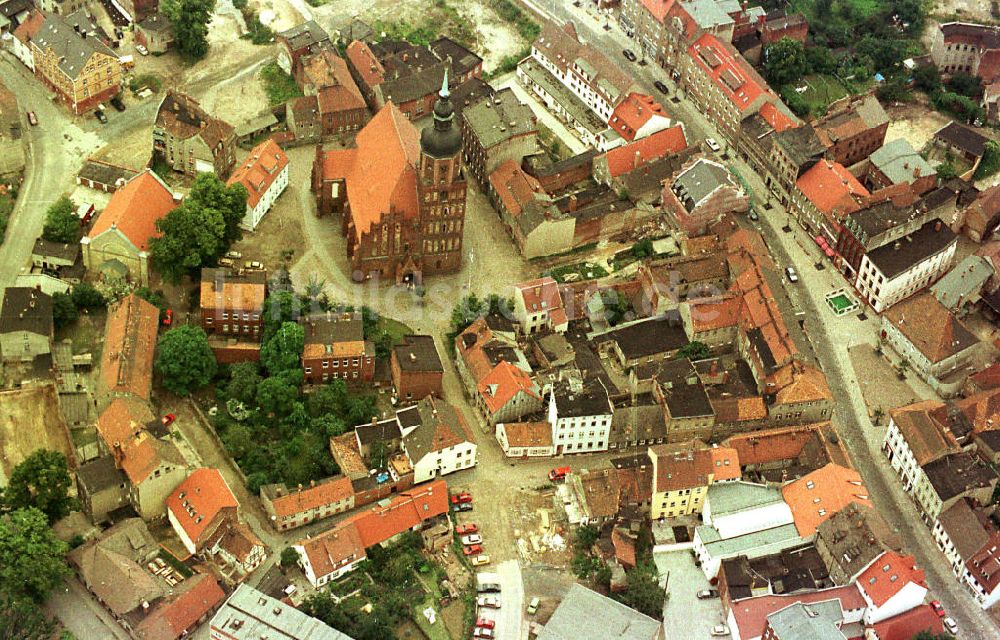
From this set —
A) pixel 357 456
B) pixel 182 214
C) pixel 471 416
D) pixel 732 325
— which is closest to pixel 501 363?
pixel 471 416

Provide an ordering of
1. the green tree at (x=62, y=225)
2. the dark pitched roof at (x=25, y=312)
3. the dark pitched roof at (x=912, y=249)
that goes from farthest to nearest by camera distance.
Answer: the dark pitched roof at (x=912, y=249)
the green tree at (x=62, y=225)
the dark pitched roof at (x=25, y=312)

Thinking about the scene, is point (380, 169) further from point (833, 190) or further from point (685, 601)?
point (685, 601)

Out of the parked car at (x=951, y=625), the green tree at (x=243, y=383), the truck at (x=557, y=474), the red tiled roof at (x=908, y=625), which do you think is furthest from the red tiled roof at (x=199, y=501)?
the parked car at (x=951, y=625)

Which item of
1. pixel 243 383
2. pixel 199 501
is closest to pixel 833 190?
pixel 243 383

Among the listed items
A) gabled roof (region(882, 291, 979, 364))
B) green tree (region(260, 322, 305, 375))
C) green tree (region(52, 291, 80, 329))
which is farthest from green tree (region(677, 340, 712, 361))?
green tree (region(52, 291, 80, 329))

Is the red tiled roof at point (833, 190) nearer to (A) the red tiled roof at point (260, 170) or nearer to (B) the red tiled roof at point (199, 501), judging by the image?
(A) the red tiled roof at point (260, 170)

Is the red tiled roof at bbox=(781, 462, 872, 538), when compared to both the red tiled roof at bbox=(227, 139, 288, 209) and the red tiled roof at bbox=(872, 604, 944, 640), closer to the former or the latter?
the red tiled roof at bbox=(872, 604, 944, 640)
